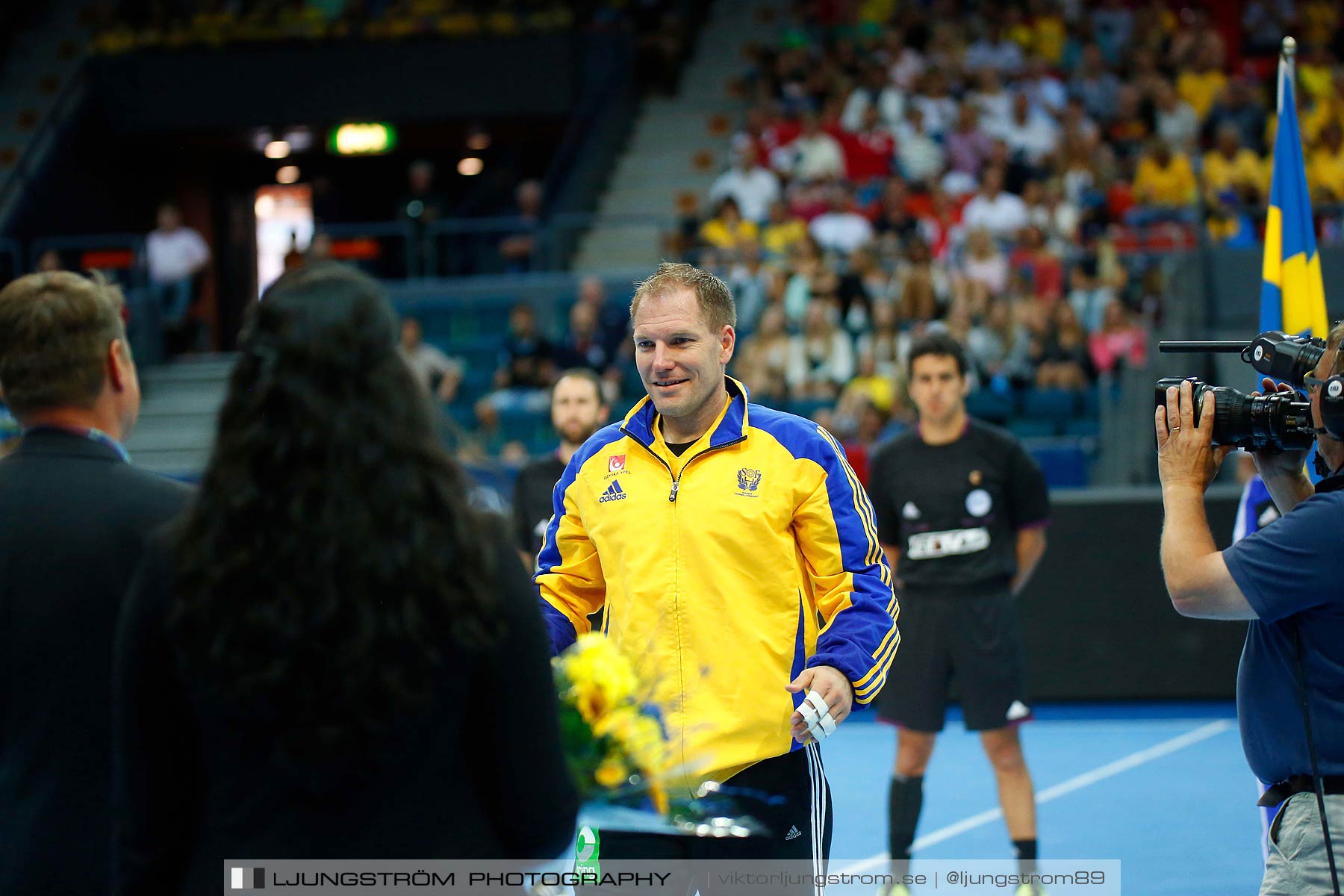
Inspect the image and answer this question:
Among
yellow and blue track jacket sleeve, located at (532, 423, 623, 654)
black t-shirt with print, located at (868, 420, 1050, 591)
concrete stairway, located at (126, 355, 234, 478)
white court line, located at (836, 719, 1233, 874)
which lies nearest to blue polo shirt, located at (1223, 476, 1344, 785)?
yellow and blue track jacket sleeve, located at (532, 423, 623, 654)

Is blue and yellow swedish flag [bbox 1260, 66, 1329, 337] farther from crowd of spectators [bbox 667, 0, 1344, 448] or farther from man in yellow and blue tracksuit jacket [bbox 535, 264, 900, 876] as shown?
crowd of spectators [bbox 667, 0, 1344, 448]

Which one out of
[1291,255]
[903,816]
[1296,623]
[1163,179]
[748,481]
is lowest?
[903,816]

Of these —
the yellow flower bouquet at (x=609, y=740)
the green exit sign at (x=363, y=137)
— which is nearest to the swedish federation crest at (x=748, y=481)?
the yellow flower bouquet at (x=609, y=740)

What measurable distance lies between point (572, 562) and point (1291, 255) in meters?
3.66

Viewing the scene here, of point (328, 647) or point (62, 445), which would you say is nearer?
point (328, 647)

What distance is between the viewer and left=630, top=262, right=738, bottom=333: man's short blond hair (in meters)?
3.59

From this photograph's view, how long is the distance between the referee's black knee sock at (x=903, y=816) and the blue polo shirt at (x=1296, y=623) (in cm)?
312

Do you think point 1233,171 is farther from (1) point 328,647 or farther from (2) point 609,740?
(1) point 328,647

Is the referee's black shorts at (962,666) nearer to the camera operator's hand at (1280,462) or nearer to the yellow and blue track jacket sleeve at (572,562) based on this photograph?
the yellow and blue track jacket sleeve at (572,562)

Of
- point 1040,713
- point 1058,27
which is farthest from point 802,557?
point 1058,27

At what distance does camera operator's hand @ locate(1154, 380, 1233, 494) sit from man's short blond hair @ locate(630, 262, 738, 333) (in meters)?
1.03

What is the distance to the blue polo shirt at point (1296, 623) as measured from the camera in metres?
2.89

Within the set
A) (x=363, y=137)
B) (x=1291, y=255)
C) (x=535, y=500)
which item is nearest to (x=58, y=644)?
(x=535, y=500)

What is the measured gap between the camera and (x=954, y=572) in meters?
6.37
